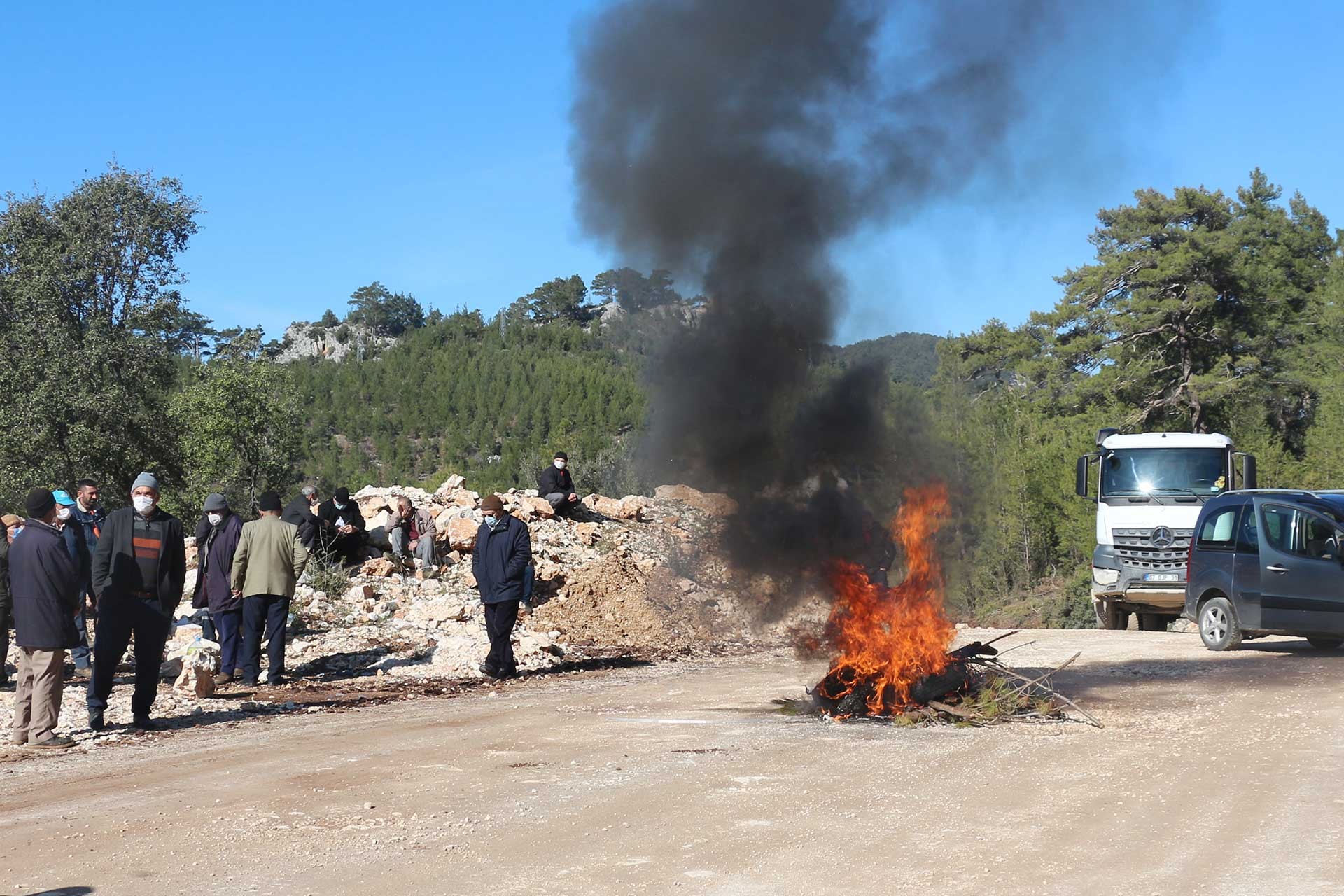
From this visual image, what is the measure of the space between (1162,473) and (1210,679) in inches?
286

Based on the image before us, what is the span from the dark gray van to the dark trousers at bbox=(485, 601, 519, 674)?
8411mm

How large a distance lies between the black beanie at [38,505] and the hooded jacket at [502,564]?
4304 mm

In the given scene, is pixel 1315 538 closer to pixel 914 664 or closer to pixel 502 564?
pixel 914 664

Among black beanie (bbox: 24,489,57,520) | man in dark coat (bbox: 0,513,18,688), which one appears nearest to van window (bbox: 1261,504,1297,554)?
black beanie (bbox: 24,489,57,520)

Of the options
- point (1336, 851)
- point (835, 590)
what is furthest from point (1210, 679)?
point (1336, 851)

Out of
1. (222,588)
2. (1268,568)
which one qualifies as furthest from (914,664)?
(222,588)

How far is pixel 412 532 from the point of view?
20.7 metres

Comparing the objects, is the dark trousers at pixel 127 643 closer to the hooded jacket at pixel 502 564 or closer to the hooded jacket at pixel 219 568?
the hooded jacket at pixel 219 568

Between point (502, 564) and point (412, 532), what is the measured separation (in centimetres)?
867

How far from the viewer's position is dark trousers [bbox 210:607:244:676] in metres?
12.3

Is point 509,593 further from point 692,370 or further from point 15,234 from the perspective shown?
point 15,234

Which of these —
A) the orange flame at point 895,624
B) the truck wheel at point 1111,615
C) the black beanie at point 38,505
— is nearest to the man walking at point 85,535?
the black beanie at point 38,505

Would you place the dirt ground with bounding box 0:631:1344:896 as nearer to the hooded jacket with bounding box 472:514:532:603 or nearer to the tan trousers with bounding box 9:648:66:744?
the tan trousers with bounding box 9:648:66:744

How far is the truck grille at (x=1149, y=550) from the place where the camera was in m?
17.9
